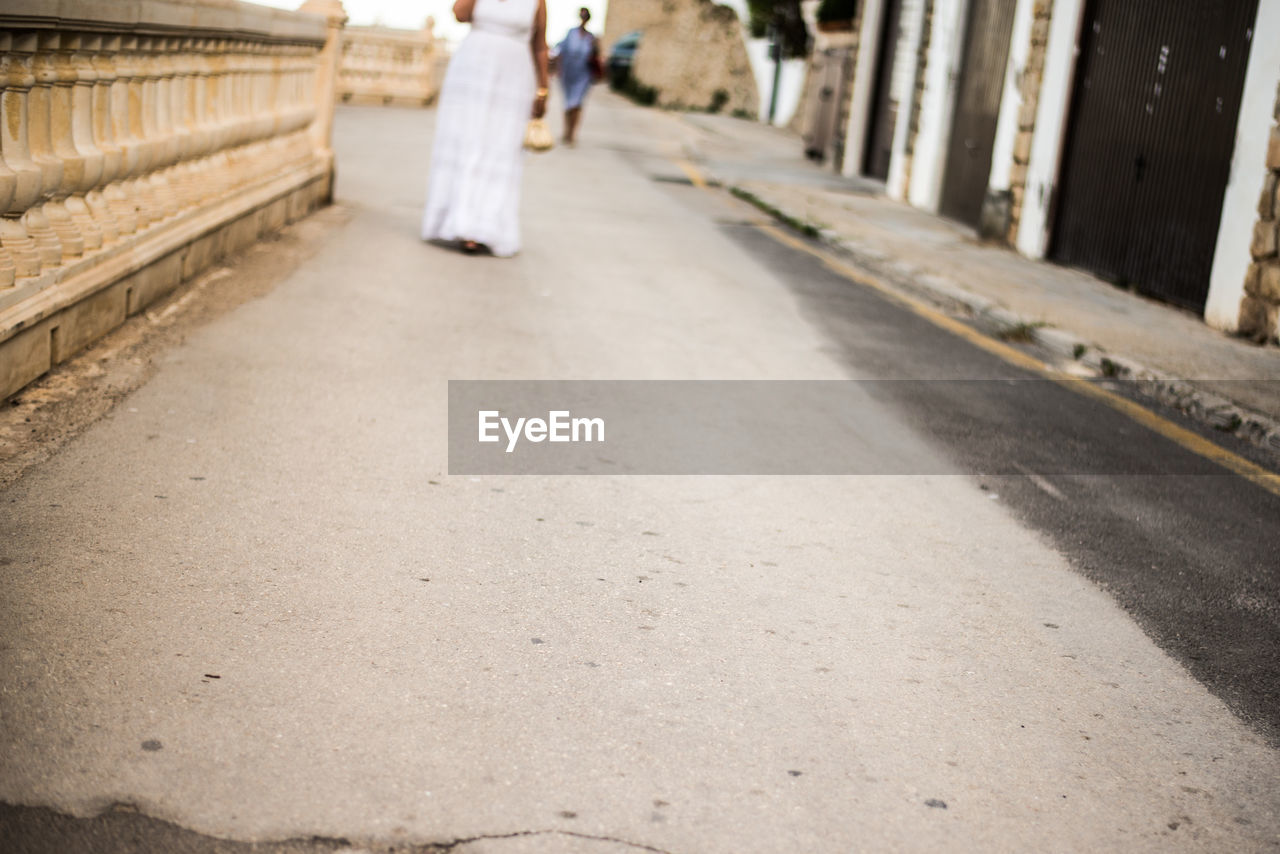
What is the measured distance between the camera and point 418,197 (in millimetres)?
12320

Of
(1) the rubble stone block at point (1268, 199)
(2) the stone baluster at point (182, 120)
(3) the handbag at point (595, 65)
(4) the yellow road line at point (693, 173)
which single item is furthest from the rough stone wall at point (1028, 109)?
(3) the handbag at point (595, 65)

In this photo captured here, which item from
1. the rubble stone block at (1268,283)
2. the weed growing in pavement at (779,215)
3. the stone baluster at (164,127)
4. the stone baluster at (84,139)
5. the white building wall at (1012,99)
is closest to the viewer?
the stone baluster at (84,139)

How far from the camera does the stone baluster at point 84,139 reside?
527 centimetres

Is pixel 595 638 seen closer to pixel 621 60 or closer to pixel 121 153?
pixel 121 153

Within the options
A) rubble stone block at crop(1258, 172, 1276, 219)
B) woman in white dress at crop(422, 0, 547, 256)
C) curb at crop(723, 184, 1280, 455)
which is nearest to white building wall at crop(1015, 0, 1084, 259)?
curb at crop(723, 184, 1280, 455)

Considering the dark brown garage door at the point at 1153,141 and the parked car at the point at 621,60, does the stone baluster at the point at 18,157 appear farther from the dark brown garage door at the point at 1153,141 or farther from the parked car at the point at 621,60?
the parked car at the point at 621,60

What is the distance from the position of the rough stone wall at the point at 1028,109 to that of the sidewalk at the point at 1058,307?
0.51 m

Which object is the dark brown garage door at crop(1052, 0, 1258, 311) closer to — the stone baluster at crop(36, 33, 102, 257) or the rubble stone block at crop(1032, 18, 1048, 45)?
the rubble stone block at crop(1032, 18, 1048, 45)

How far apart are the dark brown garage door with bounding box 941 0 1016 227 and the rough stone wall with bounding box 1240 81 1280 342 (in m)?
5.26

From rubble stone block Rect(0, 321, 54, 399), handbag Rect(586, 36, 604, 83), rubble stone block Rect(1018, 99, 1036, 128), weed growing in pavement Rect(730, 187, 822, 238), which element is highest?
handbag Rect(586, 36, 604, 83)

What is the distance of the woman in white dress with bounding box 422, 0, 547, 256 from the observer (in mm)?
9312

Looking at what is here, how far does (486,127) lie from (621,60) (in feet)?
131

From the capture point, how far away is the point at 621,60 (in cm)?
4772

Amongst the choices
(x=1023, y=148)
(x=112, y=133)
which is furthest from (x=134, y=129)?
(x=1023, y=148)
